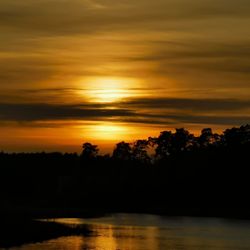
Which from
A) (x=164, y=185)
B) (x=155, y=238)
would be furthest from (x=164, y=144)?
(x=155, y=238)

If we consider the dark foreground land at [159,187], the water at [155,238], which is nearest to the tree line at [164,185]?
the dark foreground land at [159,187]

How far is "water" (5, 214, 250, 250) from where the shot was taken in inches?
2581

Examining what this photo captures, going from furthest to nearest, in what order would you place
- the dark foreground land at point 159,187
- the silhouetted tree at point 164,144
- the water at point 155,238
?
the silhouetted tree at point 164,144 < the dark foreground land at point 159,187 < the water at point 155,238

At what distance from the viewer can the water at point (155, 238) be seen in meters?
65.6

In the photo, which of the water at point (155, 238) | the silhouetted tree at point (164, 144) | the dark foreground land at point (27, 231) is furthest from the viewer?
the silhouetted tree at point (164, 144)

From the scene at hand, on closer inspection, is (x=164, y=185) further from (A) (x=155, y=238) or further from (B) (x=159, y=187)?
(A) (x=155, y=238)

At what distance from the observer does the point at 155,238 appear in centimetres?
7344

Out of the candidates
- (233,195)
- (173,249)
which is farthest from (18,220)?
(233,195)

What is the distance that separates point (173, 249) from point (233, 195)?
243ft

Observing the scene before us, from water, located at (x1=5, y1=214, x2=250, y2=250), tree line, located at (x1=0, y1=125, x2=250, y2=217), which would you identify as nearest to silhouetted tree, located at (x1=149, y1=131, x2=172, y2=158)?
tree line, located at (x1=0, y1=125, x2=250, y2=217)

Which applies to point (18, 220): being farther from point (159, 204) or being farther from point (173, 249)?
point (159, 204)

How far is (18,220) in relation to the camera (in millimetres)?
81562

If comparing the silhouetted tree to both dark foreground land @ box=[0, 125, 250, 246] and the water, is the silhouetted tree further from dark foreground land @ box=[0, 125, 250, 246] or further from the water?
the water

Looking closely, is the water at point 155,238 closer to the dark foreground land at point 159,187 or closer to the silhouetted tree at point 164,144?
the dark foreground land at point 159,187
